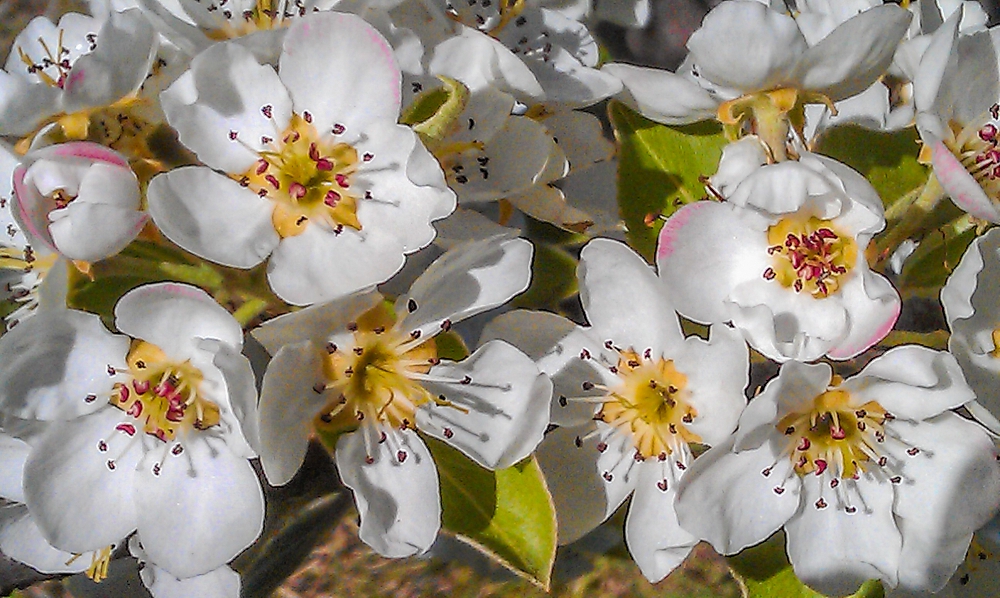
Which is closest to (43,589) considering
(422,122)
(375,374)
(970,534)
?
(375,374)

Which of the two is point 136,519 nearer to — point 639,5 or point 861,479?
point 861,479

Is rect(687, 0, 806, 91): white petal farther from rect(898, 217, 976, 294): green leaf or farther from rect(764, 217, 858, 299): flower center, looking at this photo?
rect(898, 217, 976, 294): green leaf

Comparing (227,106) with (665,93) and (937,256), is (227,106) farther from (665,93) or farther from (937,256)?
(937,256)

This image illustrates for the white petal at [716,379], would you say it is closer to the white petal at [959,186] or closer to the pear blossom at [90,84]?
the white petal at [959,186]

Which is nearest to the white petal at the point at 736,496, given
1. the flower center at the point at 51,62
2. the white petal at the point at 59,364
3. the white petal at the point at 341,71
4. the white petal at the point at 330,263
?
the white petal at the point at 330,263

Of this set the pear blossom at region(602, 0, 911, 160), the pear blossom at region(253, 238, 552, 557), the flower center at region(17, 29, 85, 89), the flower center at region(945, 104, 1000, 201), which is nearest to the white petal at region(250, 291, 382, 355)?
the pear blossom at region(253, 238, 552, 557)

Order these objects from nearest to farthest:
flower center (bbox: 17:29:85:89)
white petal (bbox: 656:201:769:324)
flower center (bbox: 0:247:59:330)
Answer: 1. white petal (bbox: 656:201:769:324)
2. flower center (bbox: 0:247:59:330)
3. flower center (bbox: 17:29:85:89)
